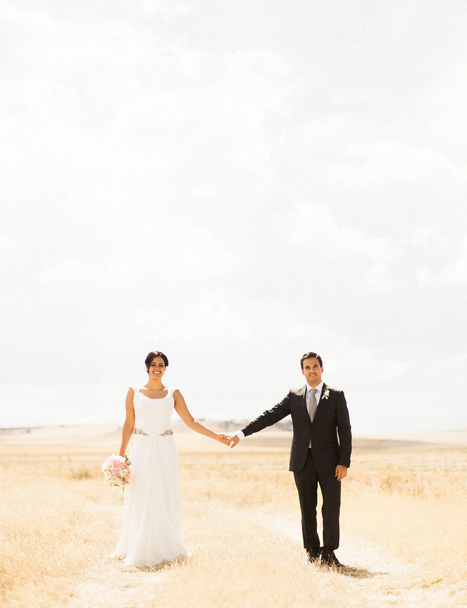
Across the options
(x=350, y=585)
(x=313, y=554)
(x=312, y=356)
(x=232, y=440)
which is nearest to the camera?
(x=350, y=585)

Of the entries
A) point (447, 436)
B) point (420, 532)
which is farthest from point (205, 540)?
point (447, 436)

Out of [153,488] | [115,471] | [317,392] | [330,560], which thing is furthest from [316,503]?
[115,471]

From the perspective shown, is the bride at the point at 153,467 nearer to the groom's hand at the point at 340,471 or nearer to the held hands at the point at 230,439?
the held hands at the point at 230,439

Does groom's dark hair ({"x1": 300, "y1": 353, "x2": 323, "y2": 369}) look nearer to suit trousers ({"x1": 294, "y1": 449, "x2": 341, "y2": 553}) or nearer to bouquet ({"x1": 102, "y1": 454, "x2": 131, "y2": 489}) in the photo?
suit trousers ({"x1": 294, "y1": 449, "x2": 341, "y2": 553})

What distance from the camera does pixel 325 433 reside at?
29.4 ft

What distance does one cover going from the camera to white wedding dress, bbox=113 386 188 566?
905cm

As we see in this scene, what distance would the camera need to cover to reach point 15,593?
21.3 ft

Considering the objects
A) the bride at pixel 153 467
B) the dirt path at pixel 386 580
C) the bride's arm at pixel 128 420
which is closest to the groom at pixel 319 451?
the dirt path at pixel 386 580

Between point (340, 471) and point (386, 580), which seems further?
point (340, 471)

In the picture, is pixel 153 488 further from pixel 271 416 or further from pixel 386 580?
pixel 386 580

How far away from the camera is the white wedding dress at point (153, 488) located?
356 inches

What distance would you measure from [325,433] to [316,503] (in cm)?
100

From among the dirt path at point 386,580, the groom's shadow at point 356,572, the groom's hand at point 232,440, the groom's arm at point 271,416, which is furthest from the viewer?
the groom's hand at point 232,440

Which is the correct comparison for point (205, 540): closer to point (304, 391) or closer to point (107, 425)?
point (304, 391)
